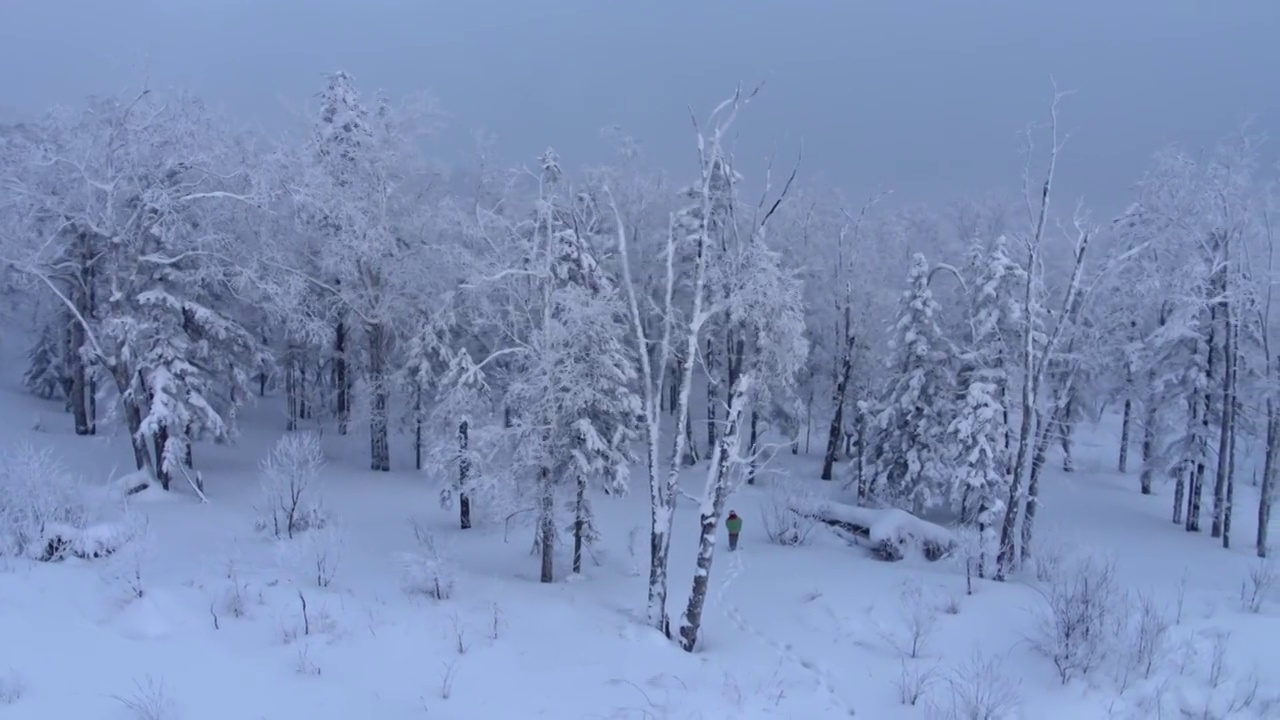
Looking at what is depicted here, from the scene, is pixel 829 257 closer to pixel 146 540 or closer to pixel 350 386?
pixel 350 386

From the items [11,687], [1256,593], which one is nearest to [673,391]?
[1256,593]

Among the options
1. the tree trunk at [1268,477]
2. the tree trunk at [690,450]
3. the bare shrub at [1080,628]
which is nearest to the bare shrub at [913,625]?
the bare shrub at [1080,628]

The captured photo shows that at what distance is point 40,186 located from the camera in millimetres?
19406

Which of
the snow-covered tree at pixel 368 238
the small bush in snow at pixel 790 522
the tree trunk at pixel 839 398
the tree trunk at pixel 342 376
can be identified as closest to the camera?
the small bush in snow at pixel 790 522

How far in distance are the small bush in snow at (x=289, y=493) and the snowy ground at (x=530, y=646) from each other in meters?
0.55

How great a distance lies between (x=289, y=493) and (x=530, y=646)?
342 inches

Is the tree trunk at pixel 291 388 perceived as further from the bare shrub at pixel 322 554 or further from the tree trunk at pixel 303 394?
the bare shrub at pixel 322 554

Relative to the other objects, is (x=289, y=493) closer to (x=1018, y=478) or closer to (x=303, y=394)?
(x=1018, y=478)

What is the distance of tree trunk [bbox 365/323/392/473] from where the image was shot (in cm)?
2581

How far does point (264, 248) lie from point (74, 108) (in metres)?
5.55

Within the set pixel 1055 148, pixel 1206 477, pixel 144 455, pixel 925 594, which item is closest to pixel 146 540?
pixel 144 455

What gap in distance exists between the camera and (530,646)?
1152 cm

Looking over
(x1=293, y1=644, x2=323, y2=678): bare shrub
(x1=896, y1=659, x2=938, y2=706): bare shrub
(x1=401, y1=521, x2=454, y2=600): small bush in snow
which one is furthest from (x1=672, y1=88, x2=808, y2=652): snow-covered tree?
(x1=293, y1=644, x2=323, y2=678): bare shrub

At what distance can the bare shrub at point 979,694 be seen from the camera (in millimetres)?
9172
